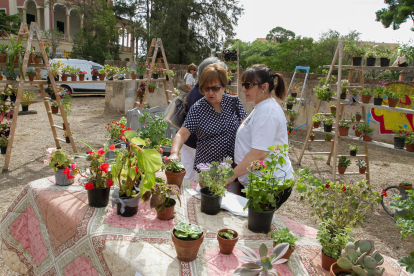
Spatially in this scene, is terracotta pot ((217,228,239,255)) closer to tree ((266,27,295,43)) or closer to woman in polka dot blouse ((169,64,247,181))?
woman in polka dot blouse ((169,64,247,181))

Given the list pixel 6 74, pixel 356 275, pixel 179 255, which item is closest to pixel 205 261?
pixel 179 255

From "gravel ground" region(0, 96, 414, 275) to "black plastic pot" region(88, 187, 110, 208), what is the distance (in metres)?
1.19

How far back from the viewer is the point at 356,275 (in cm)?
114

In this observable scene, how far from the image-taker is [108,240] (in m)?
1.42

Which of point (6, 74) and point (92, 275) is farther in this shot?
point (6, 74)

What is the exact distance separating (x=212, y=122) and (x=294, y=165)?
4025mm

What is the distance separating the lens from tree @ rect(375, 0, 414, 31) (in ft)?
33.7

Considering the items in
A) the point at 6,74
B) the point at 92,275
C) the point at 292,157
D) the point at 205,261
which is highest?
the point at 6,74

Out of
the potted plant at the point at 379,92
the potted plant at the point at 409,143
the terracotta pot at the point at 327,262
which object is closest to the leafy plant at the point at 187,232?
the terracotta pot at the point at 327,262

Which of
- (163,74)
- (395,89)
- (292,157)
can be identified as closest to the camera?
(292,157)

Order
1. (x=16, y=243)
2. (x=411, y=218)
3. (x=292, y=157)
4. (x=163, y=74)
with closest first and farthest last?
(x=411, y=218), (x=16, y=243), (x=292, y=157), (x=163, y=74)

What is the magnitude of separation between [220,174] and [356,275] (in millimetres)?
797

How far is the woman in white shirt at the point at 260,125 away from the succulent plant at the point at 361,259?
0.70 metres

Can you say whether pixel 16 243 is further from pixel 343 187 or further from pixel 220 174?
pixel 343 187
